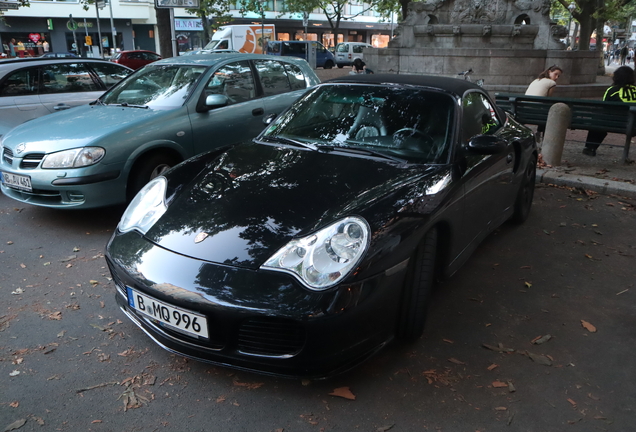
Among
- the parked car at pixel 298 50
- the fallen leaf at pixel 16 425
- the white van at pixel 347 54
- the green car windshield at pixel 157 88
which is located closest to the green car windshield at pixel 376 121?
the green car windshield at pixel 157 88

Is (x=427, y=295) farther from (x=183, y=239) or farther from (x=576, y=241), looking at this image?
(x=576, y=241)

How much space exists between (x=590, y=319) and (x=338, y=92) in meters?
2.36

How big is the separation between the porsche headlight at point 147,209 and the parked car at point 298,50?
1205 inches

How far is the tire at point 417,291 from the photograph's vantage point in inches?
113

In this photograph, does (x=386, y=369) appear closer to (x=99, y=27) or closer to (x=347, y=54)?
(x=347, y=54)

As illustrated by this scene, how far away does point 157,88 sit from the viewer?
6.00 metres

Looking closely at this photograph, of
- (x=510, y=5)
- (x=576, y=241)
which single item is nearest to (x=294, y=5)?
(x=510, y=5)

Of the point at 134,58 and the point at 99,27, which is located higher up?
the point at 99,27

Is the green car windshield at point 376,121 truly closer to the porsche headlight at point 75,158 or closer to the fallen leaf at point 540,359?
the fallen leaf at point 540,359

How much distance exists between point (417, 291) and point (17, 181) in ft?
13.3

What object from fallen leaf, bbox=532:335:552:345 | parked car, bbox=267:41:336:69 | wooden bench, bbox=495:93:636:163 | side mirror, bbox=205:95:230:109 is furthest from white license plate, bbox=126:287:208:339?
parked car, bbox=267:41:336:69

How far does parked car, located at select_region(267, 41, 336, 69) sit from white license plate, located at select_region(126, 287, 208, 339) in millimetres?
31413

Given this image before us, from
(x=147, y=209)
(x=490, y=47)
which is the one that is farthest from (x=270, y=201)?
(x=490, y=47)

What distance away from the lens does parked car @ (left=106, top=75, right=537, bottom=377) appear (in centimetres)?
250
